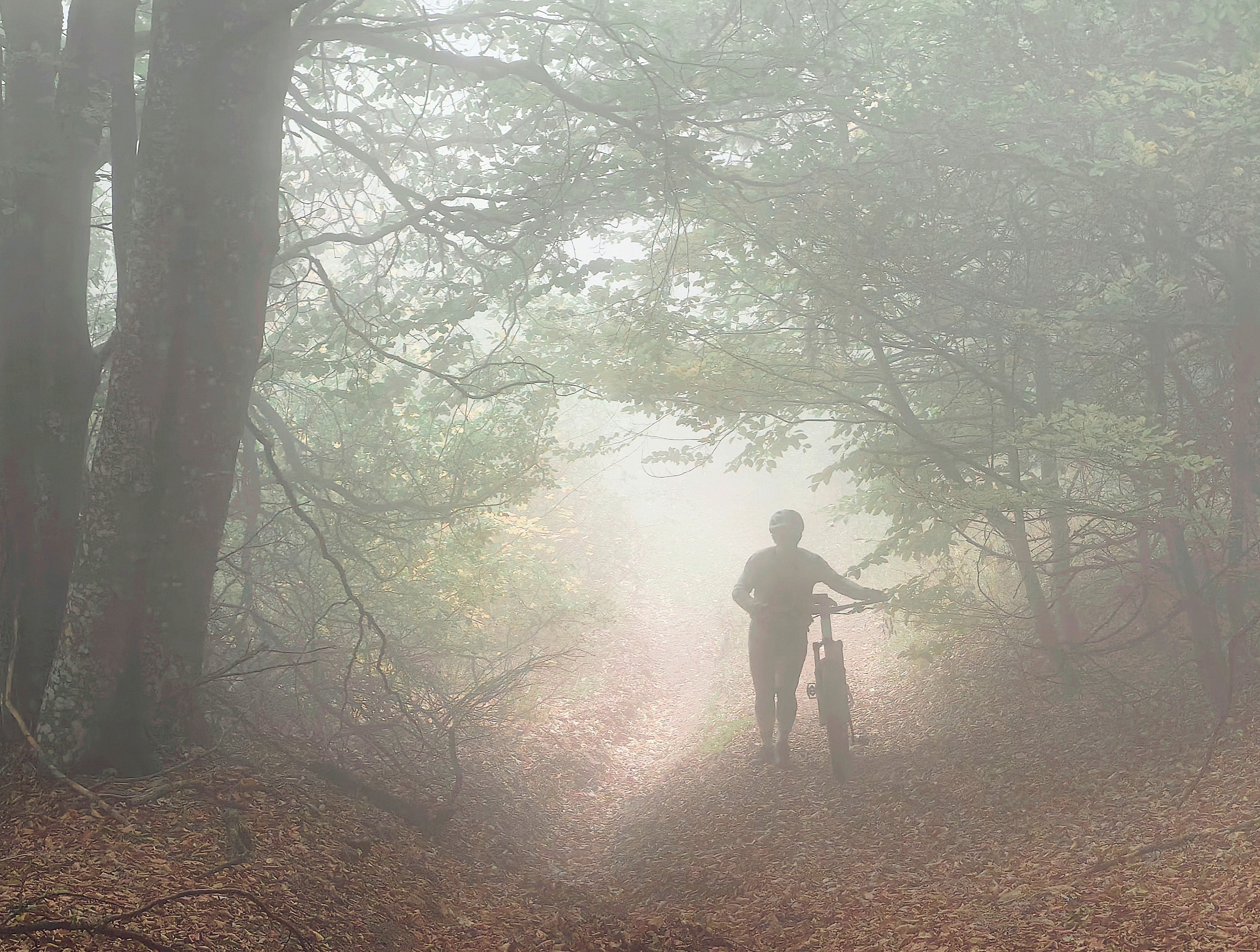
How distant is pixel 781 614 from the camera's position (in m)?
8.26

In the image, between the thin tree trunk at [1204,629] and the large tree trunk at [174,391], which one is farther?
the thin tree trunk at [1204,629]

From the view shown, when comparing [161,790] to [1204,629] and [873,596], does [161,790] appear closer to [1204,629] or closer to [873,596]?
[873,596]

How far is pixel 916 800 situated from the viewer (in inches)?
264

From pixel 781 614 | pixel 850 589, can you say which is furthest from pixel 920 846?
pixel 781 614

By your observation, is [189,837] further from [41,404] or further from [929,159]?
[929,159]

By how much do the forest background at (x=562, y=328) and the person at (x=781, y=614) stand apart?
0.95 metres

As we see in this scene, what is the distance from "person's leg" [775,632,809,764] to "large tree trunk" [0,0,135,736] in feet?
18.7

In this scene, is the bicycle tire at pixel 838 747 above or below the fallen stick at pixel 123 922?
above

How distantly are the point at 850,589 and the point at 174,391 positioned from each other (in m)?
5.74

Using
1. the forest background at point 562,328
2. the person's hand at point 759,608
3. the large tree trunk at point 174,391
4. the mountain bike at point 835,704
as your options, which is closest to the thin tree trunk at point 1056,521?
the forest background at point 562,328

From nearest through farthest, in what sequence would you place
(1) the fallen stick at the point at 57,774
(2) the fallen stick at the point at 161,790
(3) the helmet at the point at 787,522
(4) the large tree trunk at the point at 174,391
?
(1) the fallen stick at the point at 57,774 < (2) the fallen stick at the point at 161,790 < (4) the large tree trunk at the point at 174,391 < (3) the helmet at the point at 787,522

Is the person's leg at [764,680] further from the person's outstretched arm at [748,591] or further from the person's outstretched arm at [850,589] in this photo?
the person's outstretched arm at [850,589]

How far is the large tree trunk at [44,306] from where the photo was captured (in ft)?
15.2

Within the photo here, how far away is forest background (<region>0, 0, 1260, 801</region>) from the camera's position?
458 cm
